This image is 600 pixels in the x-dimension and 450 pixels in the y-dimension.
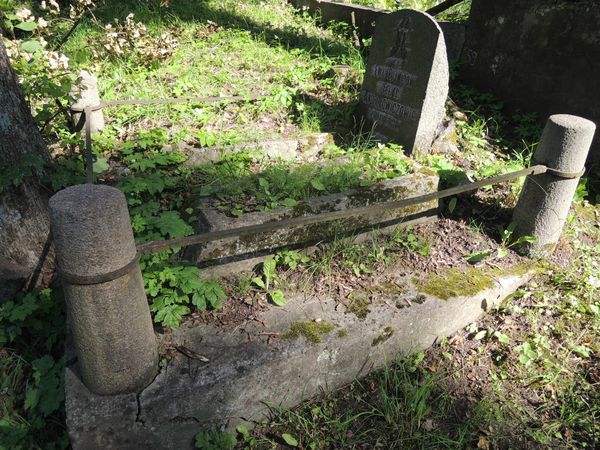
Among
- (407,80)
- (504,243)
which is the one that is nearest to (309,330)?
(504,243)

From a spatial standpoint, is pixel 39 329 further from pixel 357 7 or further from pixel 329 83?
pixel 357 7

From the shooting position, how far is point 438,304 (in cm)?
276

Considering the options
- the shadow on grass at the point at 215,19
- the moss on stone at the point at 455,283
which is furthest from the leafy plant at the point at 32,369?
the shadow on grass at the point at 215,19

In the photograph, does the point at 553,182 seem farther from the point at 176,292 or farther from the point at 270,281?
the point at 176,292

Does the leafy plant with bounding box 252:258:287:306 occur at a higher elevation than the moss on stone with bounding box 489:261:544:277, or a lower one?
lower

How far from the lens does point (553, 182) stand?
3049mm

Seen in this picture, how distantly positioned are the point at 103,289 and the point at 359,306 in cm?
153

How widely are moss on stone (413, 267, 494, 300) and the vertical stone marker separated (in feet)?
4.24

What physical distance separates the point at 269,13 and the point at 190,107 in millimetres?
3947

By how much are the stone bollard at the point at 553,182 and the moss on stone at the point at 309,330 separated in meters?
1.82

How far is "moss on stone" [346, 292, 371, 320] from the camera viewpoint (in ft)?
8.66

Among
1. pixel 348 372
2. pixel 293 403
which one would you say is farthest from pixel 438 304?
pixel 293 403

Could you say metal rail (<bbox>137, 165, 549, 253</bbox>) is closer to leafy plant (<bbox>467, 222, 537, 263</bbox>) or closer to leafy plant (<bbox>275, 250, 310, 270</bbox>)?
leafy plant (<bbox>275, 250, 310, 270</bbox>)

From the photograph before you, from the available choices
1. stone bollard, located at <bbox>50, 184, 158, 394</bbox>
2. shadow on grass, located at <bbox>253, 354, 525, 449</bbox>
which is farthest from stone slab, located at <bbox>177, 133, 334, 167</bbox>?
shadow on grass, located at <bbox>253, 354, 525, 449</bbox>
